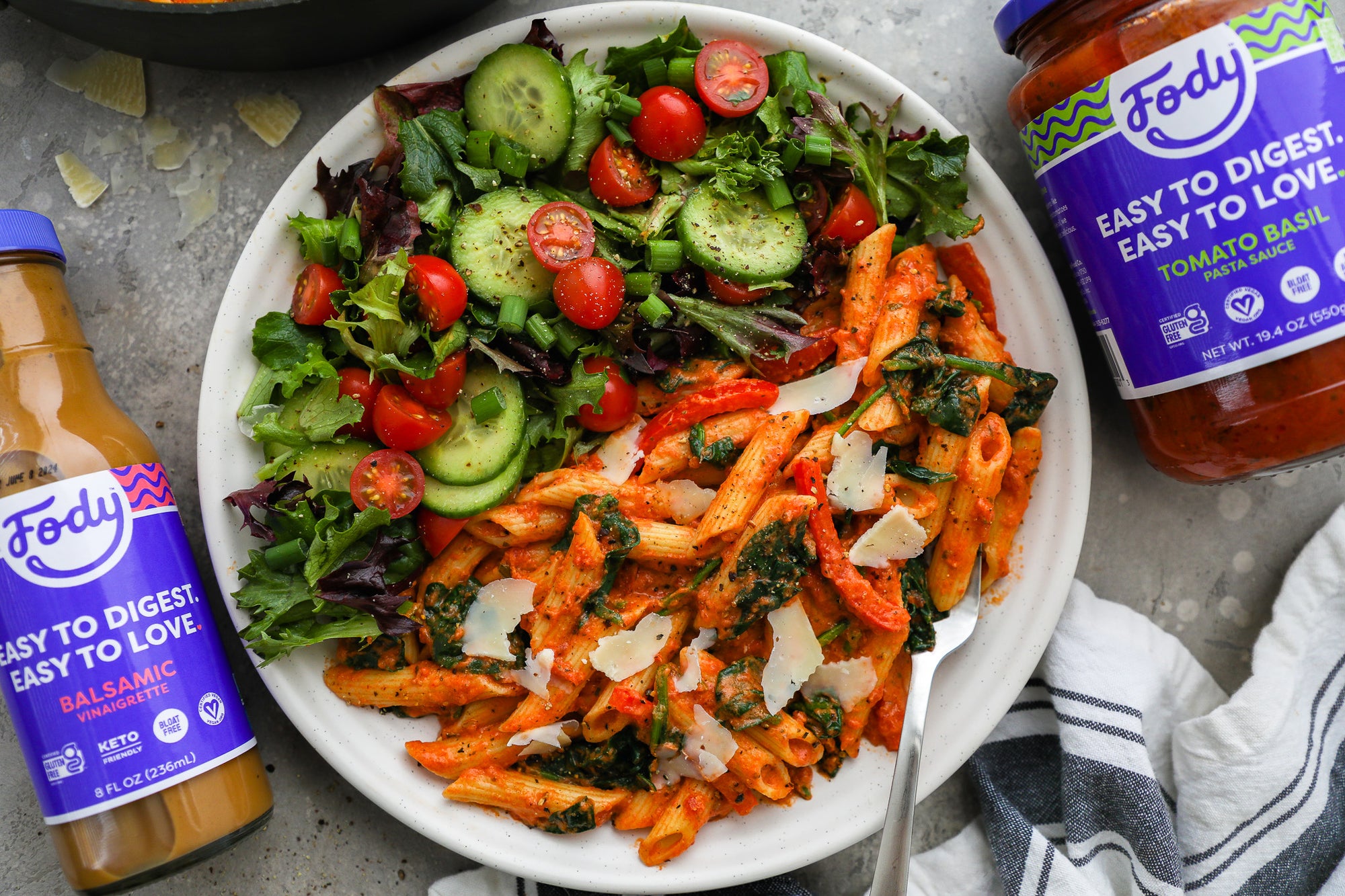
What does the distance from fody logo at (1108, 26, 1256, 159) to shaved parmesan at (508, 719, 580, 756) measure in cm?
180

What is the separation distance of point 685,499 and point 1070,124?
1192 millimetres

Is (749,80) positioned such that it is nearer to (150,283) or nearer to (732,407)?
(732,407)

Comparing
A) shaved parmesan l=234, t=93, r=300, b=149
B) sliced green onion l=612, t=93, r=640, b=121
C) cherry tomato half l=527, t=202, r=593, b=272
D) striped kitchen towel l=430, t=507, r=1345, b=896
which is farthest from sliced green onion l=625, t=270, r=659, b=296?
striped kitchen towel l=430, t=507, r=1345, b=896

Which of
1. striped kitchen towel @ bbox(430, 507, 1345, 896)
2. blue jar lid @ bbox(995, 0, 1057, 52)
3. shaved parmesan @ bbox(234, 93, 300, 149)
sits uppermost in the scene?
shaved parmesan @ bbox(234, 93, 300, 149)

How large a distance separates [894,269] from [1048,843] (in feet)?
5.01

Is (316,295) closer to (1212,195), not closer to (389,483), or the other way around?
(389,483)

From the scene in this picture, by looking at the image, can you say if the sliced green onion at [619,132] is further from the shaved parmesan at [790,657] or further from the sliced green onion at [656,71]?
the shaved parmesan at [790,657]

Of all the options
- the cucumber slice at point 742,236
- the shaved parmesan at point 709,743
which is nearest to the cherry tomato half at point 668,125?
the cucumber slice at point 742,236

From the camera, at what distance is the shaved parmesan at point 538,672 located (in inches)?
75.0

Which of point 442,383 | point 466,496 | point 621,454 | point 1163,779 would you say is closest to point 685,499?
point 621,454

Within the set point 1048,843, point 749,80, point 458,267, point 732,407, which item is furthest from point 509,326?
point 1048,843

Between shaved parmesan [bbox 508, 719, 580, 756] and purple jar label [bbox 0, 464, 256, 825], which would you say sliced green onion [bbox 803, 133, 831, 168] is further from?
purple jar label [bbox 0, 464, 256, 825]

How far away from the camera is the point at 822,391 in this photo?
6.53 feet

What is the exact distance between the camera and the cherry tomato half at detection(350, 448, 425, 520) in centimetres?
186
